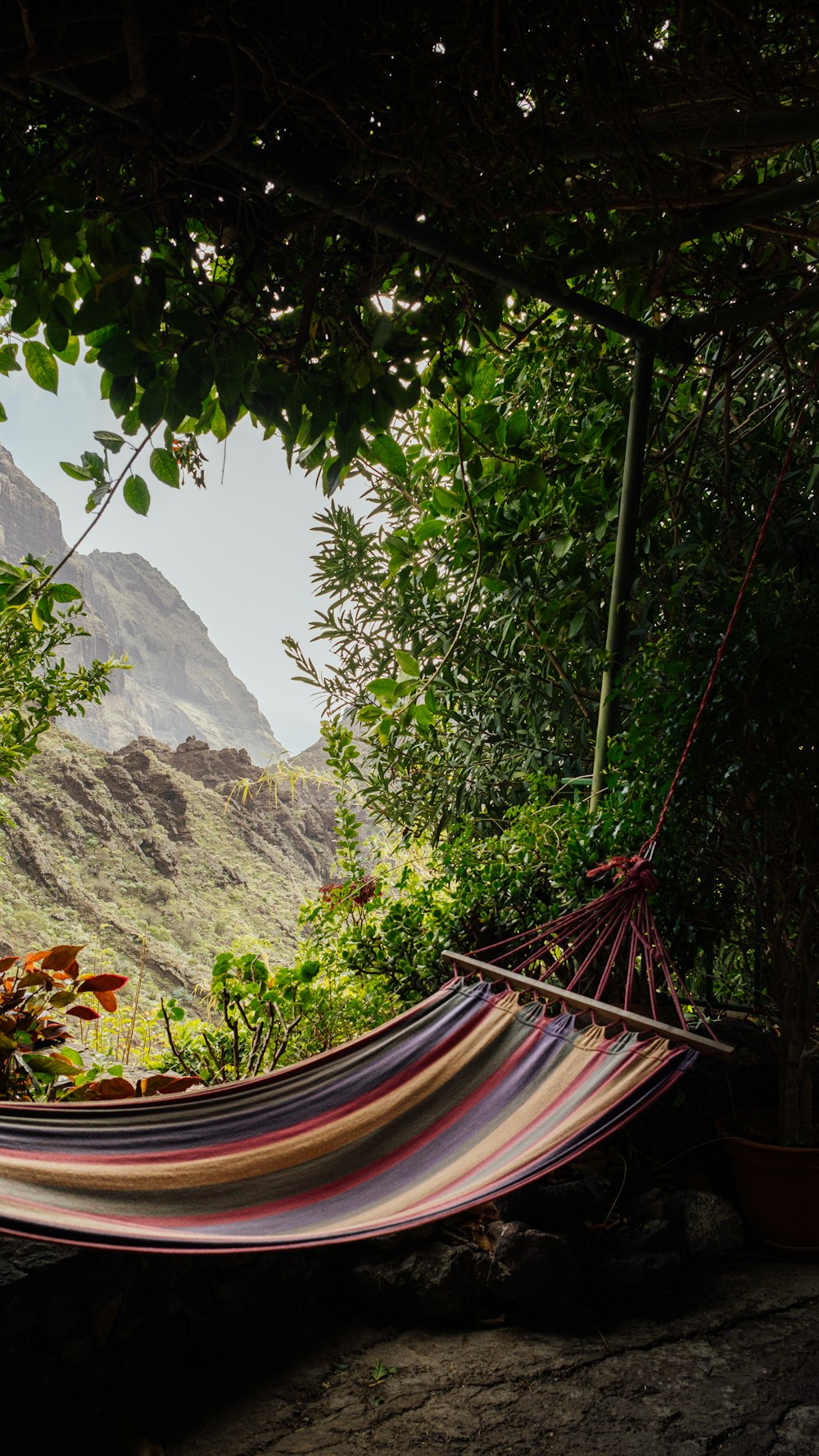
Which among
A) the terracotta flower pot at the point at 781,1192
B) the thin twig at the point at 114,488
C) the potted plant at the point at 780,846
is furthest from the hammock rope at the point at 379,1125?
the thin twig at the point at 114,488

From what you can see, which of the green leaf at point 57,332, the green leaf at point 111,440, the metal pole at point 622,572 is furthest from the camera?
the metal pole at point 622,572

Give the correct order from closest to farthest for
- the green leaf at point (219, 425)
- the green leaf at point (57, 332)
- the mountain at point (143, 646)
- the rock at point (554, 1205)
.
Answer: the green leaf at point (57, 332) → the green leaf at point (219, 425) → the rock at point (554, 1205) → the mountain at point (143, 646)

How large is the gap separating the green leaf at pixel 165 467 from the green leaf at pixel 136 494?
38mm

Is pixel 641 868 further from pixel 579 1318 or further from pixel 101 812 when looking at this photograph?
pixel 101 812

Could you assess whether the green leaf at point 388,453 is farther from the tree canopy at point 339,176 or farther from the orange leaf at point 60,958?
the orange leaf at point 60,958

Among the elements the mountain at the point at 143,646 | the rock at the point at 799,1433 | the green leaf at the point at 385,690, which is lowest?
the rock at the point at 799,1433

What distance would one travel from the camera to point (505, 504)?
2467 millimetres

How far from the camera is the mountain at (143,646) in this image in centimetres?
1206

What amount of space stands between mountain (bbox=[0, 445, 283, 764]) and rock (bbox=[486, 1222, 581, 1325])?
10.0 m

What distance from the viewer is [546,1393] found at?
1.46 m

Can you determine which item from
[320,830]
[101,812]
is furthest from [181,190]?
[320,830]

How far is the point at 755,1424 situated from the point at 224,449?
174 centimetres

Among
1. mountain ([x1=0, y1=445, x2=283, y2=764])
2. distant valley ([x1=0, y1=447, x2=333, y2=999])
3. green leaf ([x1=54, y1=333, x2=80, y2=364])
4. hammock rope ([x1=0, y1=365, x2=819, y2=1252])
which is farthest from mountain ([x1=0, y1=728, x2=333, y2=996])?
mountain ([x1=0, y1=445, x2=283, y2=764])

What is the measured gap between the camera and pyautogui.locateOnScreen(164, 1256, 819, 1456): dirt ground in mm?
1332
